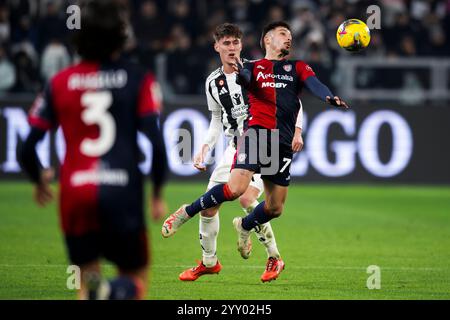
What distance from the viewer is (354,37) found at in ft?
31.2

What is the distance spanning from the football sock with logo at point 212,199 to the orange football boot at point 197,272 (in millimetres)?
549

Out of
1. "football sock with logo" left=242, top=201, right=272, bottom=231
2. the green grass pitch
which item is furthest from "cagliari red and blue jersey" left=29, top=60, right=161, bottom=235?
"football sock with logo" left=242, top=201, right=272, bottom=231

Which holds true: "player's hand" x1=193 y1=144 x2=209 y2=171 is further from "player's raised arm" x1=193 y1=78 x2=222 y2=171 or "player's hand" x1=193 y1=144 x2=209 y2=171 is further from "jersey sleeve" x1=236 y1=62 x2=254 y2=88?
"jersey sleeve" x1=236 y1=62 x2=254 y2=88

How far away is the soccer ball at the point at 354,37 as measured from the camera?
951 centimetres

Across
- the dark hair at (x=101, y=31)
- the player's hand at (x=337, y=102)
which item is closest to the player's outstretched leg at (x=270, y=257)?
the player's hand at (x=337, y=102)

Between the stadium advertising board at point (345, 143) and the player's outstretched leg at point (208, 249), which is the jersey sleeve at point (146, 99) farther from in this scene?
the stadium advertising board at point (345, 143)

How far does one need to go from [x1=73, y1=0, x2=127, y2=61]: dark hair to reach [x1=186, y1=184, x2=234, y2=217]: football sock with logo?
3.87m

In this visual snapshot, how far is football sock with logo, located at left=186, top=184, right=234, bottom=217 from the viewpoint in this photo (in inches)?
373

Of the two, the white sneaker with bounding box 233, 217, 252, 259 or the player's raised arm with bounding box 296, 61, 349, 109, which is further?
the white sneaker with bounding box 233, 217, 252, 259

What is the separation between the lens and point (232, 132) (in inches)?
410

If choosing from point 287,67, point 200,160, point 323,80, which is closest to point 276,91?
point 287,67

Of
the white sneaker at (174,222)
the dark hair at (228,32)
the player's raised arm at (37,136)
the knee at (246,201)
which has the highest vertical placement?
the dark hair at (228,32)

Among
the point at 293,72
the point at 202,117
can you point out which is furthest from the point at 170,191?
the point at 293,72
